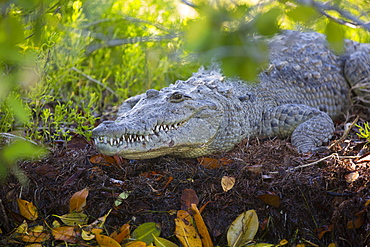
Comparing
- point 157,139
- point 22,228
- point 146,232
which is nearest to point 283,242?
point 146,232

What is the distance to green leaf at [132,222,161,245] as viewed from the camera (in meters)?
2.47

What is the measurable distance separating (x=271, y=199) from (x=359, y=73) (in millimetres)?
2989

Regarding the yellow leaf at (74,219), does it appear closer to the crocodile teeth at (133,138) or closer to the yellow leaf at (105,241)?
the yellow leaf at (105,241)

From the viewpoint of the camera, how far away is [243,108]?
3865 mm

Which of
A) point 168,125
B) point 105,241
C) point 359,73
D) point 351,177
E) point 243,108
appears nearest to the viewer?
point 105,241

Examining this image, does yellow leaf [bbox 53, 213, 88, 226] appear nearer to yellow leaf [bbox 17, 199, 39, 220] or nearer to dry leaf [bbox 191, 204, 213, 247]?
yellow leaf [bbox 17, 199, 39, 220]

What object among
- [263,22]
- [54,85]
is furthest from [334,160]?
[54,85]

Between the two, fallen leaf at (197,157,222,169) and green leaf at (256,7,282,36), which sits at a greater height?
green leaf at (256,7,282,36)

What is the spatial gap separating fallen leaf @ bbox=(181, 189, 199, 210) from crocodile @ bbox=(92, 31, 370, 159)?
43cm

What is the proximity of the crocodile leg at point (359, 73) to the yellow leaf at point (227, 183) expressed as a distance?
107 inches

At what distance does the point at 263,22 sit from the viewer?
1.24 meters

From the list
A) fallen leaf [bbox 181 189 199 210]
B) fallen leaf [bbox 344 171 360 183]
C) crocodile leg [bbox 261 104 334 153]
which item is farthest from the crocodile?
fallen leaf [bbox 344 171 360 183]

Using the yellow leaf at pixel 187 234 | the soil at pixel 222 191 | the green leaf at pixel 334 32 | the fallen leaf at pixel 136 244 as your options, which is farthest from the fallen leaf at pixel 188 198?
the green leaf at pixel 334 32

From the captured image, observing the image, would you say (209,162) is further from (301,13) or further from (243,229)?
(301,13)
